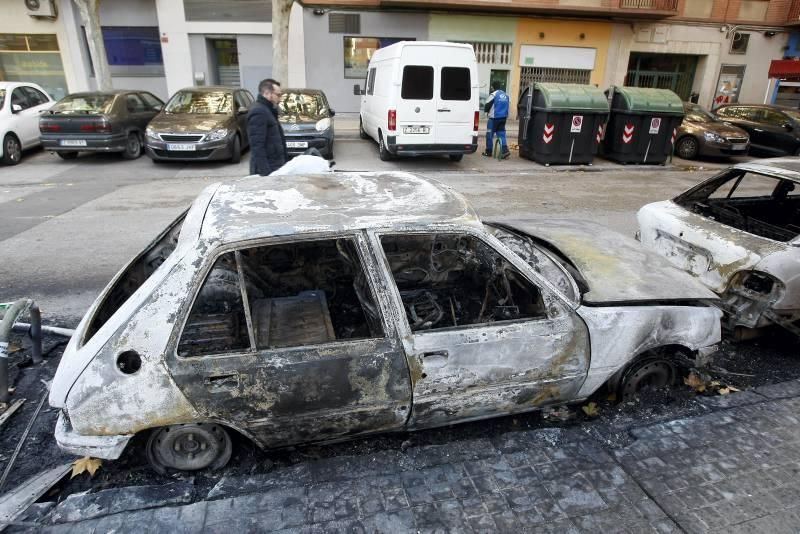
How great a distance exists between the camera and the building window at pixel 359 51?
737 inches

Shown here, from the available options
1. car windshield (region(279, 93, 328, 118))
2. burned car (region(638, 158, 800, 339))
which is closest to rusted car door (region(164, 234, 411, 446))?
burned car (region(638, 158, 800, 339))

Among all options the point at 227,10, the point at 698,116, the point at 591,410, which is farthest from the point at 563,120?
the point at 227,10

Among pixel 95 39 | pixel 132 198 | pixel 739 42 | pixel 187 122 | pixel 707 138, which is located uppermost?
pixel 739 42

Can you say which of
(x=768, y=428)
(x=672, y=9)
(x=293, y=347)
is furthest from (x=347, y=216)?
(x=672, y=9)

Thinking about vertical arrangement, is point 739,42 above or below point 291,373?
above

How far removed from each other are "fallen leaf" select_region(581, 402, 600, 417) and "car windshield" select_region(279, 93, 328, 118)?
1000cm

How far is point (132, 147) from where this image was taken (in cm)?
1182

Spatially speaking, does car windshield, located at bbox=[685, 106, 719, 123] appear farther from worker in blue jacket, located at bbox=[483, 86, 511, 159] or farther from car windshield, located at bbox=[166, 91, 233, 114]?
car windshield, located at bbox=[166, 91, 233, 114]

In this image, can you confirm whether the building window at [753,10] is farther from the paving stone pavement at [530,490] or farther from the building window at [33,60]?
the building window at [33,60]

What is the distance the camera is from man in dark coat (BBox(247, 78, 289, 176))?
5688 mm

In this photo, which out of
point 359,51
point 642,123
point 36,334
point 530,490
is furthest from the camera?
point 359,51

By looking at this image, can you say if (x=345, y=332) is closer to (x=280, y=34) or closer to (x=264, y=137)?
(x=264, y=137)

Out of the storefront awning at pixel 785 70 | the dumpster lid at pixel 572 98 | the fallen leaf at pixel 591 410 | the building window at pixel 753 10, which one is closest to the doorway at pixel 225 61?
the dumpster lid at pixel 572 98

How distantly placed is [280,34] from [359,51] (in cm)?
503
